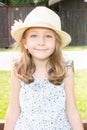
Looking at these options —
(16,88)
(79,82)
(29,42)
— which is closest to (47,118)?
(16,88)

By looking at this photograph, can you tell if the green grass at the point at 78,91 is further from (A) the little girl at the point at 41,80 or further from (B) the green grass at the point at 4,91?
(A) the little girl at the point at 41,80

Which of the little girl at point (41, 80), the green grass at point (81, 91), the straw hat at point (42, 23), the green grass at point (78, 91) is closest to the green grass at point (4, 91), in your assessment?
the green grass at point (78, 91)

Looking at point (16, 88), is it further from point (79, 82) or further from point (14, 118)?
point (79, 82)

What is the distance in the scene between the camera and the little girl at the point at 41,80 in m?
2.61

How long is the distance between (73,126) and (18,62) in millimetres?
469

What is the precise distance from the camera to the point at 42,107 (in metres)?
2.63

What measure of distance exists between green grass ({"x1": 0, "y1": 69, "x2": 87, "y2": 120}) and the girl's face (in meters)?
2.71

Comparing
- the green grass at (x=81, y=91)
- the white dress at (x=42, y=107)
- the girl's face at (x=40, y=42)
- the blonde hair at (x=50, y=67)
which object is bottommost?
the green grass at (x=81, y=91)

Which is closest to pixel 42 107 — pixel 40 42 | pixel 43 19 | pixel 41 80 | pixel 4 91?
pixel 41 80

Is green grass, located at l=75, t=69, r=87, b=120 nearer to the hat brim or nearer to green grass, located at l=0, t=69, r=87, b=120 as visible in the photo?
green grass, located at l=0, t=69, r=87, b=120

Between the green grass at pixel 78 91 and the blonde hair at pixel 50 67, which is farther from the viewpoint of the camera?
the green grass at pixel 78 91

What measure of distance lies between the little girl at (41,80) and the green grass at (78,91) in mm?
2594

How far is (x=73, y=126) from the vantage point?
8.88 ft

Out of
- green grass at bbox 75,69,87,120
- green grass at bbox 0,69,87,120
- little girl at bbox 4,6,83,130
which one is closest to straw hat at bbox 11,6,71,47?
little girl at bbox 4,6,83,130
